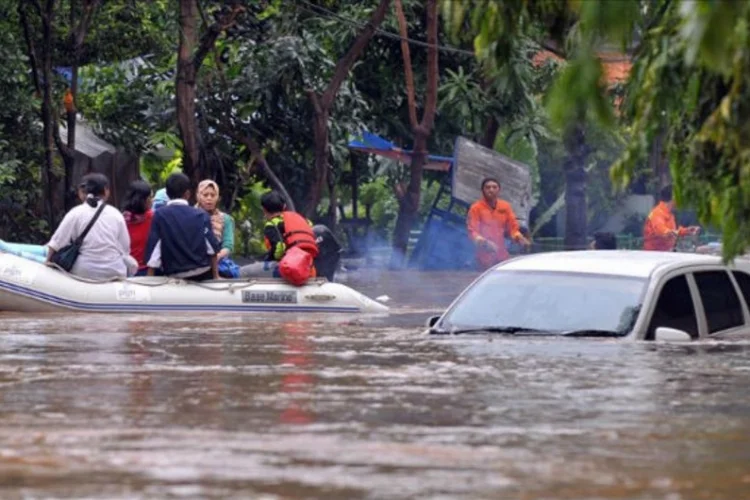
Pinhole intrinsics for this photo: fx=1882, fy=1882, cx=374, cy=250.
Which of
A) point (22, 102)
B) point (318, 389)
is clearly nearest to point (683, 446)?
point (318, 389)

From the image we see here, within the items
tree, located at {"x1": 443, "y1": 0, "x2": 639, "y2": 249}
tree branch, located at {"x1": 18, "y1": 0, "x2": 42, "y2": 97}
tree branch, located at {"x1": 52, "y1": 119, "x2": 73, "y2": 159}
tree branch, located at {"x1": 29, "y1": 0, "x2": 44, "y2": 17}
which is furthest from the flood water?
tree branch, located at {"x1": 29, "y1": 0, "x2": 44, "y2": 17}

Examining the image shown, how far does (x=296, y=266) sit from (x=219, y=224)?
0.88 metres

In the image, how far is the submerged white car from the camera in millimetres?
12109

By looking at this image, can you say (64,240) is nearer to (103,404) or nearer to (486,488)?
(103,404)

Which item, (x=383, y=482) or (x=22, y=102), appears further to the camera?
(x=22, y=102)

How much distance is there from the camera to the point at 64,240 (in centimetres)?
1797

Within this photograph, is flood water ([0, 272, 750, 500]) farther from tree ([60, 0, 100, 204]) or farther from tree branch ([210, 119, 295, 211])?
tree branch ([210, 119, 295, 211])

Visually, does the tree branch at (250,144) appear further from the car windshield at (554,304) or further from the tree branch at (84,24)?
the car windshield at (554,304)

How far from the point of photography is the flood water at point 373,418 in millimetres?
7855

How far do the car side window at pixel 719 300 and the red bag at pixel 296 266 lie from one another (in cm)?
610

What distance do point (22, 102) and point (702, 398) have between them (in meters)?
15.6

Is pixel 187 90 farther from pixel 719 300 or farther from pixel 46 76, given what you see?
pixel 719 300

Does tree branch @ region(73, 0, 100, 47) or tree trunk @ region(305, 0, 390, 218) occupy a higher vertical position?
tree branch @ region(73, 0, 100, 47)

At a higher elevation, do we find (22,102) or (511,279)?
(22,102)
